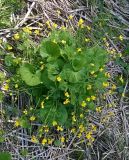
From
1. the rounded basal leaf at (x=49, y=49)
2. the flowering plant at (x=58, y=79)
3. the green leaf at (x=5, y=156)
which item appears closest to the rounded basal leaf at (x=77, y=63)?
the flowering plant at (x=58, y=79)

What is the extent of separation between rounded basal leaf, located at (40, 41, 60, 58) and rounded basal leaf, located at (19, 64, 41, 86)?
5.2 inches

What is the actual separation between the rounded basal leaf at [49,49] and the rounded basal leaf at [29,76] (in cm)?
13

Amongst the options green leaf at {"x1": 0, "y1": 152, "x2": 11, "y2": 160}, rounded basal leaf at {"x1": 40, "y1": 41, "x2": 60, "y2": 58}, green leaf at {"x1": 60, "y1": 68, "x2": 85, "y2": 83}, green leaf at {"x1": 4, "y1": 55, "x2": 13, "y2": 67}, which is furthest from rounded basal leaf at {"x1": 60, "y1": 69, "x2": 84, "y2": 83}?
green leaf at {"x1": 0, "y1": 152, "x2": 11, "y2": 160}

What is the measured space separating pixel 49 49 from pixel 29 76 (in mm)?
222

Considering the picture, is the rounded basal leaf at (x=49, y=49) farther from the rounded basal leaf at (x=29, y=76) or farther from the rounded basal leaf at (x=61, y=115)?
the rounded basal leaf at (x=61, y=115)

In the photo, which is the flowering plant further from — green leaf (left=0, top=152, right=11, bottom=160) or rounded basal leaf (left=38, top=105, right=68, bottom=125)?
green leaf (left=0, top=152, right=11, bottom=160)

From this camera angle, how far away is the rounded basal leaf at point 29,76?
9.28ft

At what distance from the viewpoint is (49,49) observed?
285 centimetres

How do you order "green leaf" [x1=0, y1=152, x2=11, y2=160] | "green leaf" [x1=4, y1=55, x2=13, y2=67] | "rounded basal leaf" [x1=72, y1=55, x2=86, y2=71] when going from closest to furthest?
"green leaf" [x1=0, y1=152, x2=11, y2=160]
"rounded basal leaf" [x1=72, y1=55, x2=86, y2=71]
"green leaf" [x1=4, y1=55, x2=13, y2=67]

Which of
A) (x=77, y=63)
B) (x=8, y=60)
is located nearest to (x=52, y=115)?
(x=77, y=63)

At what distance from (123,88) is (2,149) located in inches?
40.9

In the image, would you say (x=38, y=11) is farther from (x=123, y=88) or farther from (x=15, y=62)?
(x=123, y=88)

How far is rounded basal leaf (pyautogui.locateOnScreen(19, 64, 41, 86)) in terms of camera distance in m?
2.83

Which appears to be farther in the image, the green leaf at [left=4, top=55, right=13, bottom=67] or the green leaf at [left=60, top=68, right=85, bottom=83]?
the green leaf at [left=4, top=55, right=13, bottom=67]
